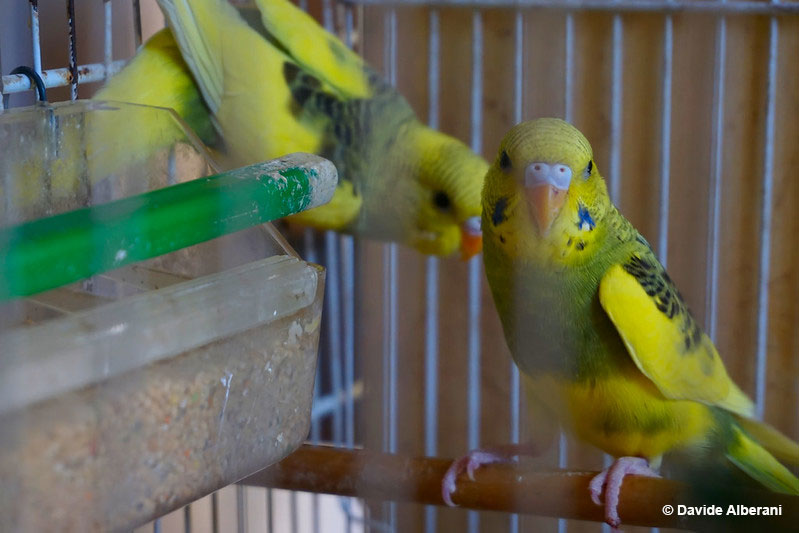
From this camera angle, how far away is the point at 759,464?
684mm

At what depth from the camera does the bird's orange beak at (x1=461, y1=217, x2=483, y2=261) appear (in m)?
0.91

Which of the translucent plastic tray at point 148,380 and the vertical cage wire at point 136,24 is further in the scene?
the vertical cage wire at point 136,24

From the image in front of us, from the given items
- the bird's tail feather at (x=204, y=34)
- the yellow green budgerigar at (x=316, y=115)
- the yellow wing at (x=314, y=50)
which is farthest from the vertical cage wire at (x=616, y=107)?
the bird's tail feather at (x=204, y=34)

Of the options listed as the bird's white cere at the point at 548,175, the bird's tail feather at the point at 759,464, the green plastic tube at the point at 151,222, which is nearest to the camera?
the green plastic tube at the point at 151,222

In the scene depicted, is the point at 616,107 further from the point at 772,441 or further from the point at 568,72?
the point at 772,441

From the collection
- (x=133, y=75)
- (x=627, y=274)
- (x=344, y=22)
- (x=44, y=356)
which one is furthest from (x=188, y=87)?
(x=44, y=356)

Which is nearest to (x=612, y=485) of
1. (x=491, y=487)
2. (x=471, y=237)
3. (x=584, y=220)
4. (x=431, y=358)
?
(x=491, y=487)

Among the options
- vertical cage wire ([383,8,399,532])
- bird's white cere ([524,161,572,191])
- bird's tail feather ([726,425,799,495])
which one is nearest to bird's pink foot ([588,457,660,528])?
bird's tail feather ([726,425,799,495])

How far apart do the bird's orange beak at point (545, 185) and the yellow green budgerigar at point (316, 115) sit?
0.34 meters

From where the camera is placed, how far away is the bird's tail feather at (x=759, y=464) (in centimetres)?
67

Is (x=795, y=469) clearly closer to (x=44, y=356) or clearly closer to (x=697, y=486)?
(x=697, y=486)

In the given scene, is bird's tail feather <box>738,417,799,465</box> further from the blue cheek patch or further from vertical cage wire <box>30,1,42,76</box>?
vertical cage wire <box>30,1,42,76</box>

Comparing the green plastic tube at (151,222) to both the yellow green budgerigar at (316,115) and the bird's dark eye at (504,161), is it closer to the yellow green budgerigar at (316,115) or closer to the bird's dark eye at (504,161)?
the bird's dark eye at (504,161)

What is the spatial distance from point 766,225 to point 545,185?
413mm
